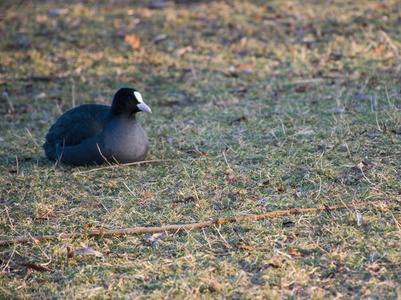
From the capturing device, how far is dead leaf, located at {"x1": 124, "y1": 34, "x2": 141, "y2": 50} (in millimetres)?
8930

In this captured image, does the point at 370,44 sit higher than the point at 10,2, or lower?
lower

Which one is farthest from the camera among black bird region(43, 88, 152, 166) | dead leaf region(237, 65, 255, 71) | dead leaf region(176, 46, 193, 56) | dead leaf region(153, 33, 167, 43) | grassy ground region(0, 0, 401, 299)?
dead leaf region(153, 33, 167, 43)

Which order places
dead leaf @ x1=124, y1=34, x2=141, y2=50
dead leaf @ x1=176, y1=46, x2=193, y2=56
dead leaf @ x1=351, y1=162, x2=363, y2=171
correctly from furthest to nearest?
dead leaf @ x1=124, y1=34, x2=141, y2=50 → dead leaf @ x1=176, y1=46, x2=193, y2=56 → dead leaf @ x1=351, y1=162, x2=363, y2=171

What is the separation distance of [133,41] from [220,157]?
515cm

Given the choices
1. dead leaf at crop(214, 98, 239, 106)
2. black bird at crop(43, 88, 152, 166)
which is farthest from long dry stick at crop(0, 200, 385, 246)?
dead leaf at crop(214, 98, 239, 106)

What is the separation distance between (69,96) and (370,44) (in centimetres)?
514

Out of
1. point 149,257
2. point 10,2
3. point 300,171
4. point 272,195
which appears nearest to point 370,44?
point 300,171

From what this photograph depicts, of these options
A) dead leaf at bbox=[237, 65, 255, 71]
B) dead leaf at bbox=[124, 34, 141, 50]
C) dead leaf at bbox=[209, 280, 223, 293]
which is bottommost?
dead leaf at bbox=[209, 280, 223, 293]

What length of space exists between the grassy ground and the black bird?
15 cm

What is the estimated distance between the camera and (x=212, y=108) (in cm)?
639

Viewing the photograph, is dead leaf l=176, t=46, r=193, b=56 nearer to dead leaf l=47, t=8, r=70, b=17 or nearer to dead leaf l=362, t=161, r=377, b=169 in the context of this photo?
dead leaf l=47, t=8, r=70, b=17

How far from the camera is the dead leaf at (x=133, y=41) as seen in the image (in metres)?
8.93

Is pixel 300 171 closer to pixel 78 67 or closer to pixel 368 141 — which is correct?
pixel 368 141

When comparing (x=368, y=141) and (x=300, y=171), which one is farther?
(x=368, y=141)
